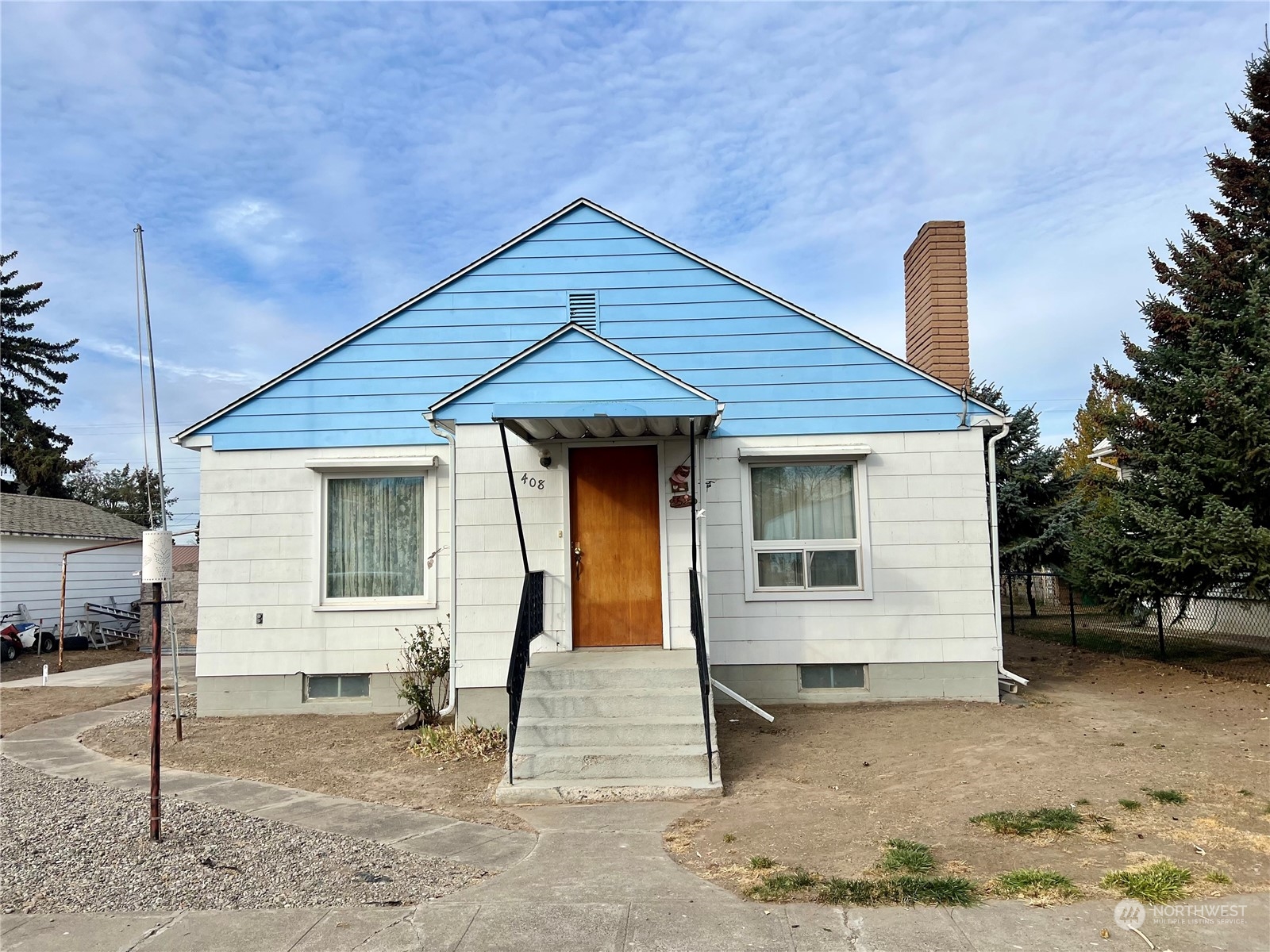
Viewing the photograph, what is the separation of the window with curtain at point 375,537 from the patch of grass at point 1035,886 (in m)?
7.10

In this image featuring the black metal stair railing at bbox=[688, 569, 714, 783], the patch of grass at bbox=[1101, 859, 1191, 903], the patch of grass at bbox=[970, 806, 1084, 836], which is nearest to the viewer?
the patch of grass at bbox=[1101, 859, 1191, 903]

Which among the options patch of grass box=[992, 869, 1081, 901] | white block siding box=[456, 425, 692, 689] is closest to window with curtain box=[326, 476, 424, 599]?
white block siding box=[456, 425, 692, 689]

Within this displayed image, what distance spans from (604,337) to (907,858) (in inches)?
255

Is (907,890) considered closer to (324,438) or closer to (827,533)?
(827,533)

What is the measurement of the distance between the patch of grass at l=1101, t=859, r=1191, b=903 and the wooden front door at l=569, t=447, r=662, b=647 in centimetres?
490

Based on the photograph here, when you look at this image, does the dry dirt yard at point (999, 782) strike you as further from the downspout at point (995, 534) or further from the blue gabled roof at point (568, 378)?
the blue gabled roof at point (568, 378)

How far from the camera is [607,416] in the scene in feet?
24.0

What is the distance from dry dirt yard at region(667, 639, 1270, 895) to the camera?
482 cm

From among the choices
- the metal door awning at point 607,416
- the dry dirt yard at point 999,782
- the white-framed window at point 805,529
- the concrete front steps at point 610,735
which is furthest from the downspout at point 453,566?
the white-framed window at point 805,529

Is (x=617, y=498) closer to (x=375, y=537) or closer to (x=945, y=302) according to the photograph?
(x=375, y=537)

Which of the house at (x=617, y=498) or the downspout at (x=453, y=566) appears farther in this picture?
the house at (x=617, y=498)

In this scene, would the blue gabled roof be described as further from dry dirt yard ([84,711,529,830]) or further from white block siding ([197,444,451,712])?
dry dirt yard ([84,711,529,830])

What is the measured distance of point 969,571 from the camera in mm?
9430

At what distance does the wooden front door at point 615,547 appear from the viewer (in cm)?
872
